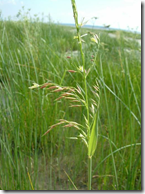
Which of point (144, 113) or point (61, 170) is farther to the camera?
point (61, 170)

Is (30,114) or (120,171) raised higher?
Result: (30,114)

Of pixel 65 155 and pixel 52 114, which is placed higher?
pixel 52 114

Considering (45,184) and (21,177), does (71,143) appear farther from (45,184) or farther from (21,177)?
(21,177)

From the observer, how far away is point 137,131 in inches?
41.9

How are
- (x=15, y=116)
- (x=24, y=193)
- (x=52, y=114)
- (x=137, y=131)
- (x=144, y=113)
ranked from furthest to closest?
(x=52, y=114) → (x=137, y=131) → (x=15, y=116) → (x=144, y=113) → (x=24, y=193)

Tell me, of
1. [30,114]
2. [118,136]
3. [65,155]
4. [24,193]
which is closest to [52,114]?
[30,114]

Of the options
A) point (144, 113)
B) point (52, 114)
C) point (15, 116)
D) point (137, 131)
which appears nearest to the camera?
point (144, 113)

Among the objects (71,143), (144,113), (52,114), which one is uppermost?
(144,113)

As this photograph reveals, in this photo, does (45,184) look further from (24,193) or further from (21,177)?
(24,193)

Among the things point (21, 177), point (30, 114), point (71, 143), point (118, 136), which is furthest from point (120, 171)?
point (30, 114)

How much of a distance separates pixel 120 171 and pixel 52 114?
1.64ft

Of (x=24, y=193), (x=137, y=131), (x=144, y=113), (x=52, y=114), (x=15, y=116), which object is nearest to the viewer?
(x=24, y=193)

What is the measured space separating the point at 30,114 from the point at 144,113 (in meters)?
0.59

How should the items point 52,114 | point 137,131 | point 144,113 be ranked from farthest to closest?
point 52,114 < point 137,131 < point 144,113
